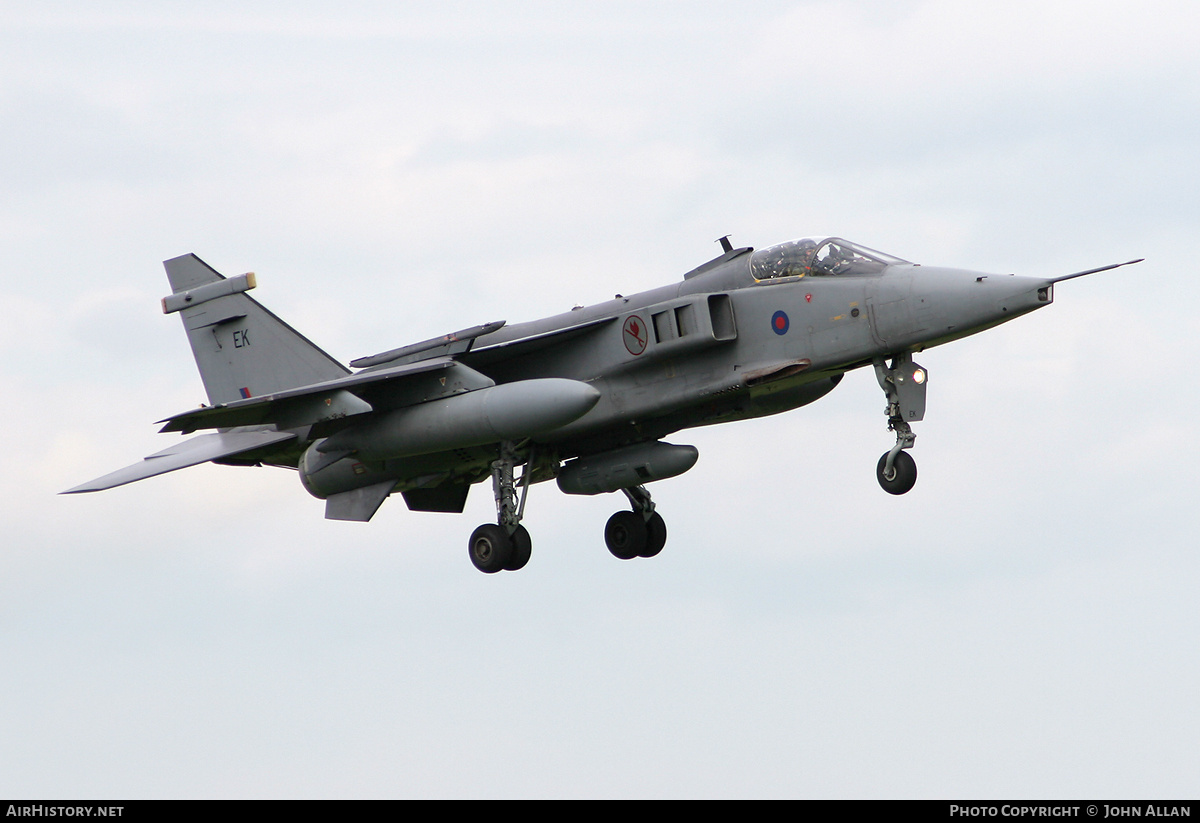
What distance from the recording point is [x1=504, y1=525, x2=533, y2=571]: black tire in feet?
70.9

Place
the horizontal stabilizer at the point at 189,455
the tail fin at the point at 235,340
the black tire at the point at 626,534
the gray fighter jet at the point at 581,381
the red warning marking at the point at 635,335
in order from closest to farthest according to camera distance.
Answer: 1. the gray fighter jet at the point at 581,381
2. the red warning marking at the point at 635,335
3. the horizontal stabilizer at the point at 189,455
4. the tail fin at the point at 235,340
5. the black tire at the point at 626,534

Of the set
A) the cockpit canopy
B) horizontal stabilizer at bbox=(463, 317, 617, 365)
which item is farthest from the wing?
the cockpit canopy

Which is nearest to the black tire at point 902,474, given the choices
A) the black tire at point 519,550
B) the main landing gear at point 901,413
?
the main landing gear at point 901,413

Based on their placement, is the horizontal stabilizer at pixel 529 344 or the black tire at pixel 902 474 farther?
the horizontal stabilizer at pixel 529 344

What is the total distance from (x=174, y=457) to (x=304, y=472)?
2.07 metres

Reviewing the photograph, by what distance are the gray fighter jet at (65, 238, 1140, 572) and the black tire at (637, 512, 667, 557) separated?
0.02 metres

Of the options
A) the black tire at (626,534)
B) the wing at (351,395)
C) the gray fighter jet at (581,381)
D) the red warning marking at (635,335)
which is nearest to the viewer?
the gray fighter jet at (581,381)

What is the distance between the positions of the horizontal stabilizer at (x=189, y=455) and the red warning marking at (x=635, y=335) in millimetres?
Result: 5102

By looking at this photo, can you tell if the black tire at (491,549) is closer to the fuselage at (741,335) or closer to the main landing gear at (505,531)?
the main landing gear at (505,531)

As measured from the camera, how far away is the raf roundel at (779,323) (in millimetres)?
19984

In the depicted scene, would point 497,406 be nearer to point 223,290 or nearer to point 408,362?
point 408,362

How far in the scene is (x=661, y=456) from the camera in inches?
861

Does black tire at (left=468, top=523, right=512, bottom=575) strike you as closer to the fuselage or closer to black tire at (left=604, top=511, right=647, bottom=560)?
the fuselage
